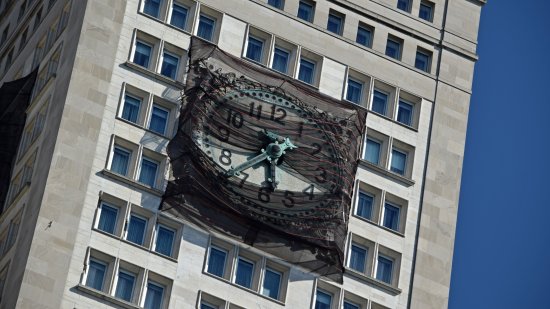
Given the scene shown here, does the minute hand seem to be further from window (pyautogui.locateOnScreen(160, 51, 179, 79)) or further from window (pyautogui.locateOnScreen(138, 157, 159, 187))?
window (pyautogui.locateOnScreen(160, 51, 179, 79))

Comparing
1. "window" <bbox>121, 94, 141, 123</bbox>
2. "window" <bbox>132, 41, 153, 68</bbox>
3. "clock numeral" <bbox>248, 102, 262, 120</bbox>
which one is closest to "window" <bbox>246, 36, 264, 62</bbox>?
"clock numeral" <bbox>248, 102, 262, 120</bbox>

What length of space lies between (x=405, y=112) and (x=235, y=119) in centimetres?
1142

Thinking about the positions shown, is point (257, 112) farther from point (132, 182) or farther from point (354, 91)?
point (132, 182)

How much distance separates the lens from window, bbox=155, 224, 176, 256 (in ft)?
393

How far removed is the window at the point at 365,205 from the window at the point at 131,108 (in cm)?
1280

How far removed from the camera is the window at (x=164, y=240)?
11988cm

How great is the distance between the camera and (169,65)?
410 ft

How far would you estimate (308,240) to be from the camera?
123312mm

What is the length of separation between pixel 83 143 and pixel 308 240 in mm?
12528

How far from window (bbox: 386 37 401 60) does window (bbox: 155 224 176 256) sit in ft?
61.6

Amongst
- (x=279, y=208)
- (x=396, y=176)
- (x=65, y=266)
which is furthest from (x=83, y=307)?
(x=396, y=176)

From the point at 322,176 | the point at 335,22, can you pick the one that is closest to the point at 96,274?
the point at 322,176

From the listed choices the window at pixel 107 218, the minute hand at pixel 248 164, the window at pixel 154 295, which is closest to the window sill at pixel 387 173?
the minute hand at pixel 248 164

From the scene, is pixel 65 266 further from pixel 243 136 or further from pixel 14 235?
pixel 243 136
